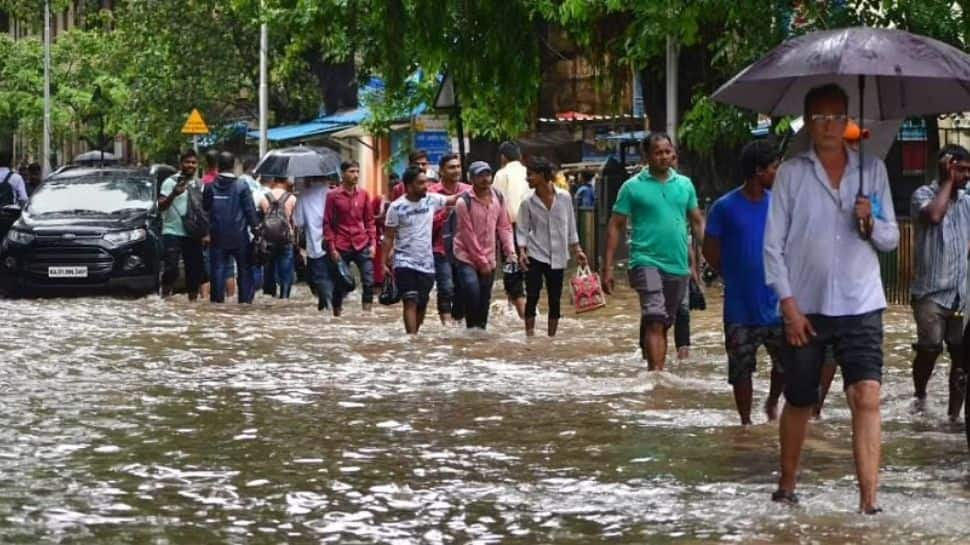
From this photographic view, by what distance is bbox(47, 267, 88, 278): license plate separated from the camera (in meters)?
25.1

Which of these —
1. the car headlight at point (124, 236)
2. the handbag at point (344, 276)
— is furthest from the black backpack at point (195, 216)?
the handbag at point (344, 276)

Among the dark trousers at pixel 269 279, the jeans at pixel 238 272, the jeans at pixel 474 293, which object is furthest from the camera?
the dark trousers at pixel 269 279

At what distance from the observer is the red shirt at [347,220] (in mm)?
20703

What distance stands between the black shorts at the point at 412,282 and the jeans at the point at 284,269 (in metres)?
5.73

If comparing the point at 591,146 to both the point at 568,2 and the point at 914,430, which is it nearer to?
the point at 568,2

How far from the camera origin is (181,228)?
78.0 feet

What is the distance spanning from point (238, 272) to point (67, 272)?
285 cm

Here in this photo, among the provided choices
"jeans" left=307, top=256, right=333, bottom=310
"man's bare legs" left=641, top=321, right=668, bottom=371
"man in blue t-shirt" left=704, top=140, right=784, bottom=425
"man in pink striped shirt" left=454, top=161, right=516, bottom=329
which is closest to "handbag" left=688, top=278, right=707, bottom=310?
"man's bare legs" left=641, top=321, right=668, bottom=371

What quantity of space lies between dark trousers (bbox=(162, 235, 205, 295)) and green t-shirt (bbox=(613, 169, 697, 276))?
10467 millimetres

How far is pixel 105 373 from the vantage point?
607 inches

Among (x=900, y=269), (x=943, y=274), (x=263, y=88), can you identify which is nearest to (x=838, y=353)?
(x=943, y=274)

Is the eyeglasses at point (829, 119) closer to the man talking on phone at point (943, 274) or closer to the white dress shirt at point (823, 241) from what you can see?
the white dress shirt at point (823, 241)

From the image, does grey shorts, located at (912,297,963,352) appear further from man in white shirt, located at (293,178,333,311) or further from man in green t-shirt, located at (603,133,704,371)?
man in white shirt, located at (293,178,333,311)

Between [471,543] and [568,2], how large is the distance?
11.7 meters
